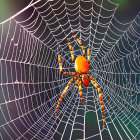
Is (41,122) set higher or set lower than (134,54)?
lower

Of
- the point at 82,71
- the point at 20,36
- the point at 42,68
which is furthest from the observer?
the point at 42,68

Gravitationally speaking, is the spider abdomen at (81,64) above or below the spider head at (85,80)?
above

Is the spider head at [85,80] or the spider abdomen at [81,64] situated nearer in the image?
the spider abdomen at [81,64]

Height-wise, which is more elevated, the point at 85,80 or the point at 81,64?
the point at 81,64

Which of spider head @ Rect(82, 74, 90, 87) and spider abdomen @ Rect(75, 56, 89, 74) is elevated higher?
spider abdomen @ Rect(75, 56, 89, 74)

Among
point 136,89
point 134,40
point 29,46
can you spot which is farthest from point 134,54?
point 29,46

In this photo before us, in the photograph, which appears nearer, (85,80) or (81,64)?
(81,64)

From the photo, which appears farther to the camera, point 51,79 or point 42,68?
point 51,79

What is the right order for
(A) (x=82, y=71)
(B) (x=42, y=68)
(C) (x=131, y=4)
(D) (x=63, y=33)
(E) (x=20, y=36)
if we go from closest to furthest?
1. (E) (x=20, y=36)
2. (A) (x=82, y=71)
3. (B) (x=42, y=68)
4. (D) (x=63, y=33)
5. (C) (x=131, y=4)

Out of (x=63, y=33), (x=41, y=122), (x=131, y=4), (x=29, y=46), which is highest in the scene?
(x=131, y=4)

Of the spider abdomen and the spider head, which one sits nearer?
the spider abdomen

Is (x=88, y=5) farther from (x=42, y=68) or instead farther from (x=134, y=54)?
(x=42, y=68)
